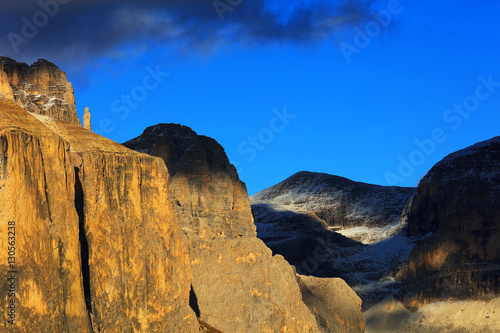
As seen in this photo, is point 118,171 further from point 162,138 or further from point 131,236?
point 162,138

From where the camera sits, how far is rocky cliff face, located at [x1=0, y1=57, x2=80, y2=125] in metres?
97.8

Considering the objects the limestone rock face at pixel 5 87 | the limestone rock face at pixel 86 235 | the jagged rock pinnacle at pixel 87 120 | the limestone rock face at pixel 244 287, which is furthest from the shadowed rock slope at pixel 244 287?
the limestone rock face at pixel 5 87

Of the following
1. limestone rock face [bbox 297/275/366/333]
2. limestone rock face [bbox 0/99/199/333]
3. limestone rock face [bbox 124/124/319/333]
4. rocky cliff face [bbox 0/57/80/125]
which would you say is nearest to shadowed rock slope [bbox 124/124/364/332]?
limestone rock face [bbox 124/124/319/333]

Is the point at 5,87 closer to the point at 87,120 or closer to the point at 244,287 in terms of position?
A: the point at 87,120

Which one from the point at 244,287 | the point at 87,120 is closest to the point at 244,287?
the point at 244,287

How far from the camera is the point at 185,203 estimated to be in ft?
426

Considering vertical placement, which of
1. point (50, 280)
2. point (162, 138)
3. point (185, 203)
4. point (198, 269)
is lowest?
point (50, 280)

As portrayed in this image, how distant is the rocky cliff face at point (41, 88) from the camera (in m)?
97.8

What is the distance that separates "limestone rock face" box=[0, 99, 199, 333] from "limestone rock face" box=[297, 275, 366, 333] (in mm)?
58700

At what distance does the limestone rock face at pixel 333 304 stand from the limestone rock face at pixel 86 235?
193 ft

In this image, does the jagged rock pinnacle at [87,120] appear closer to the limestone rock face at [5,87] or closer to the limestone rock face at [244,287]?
the limestone rock face at [5,87]

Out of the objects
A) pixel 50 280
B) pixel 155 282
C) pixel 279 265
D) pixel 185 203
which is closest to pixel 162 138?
pixel 185 203

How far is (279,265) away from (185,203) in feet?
128

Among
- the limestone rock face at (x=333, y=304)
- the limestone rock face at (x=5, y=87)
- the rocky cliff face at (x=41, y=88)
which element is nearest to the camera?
the limestone rock face at (x=5, y=87)
